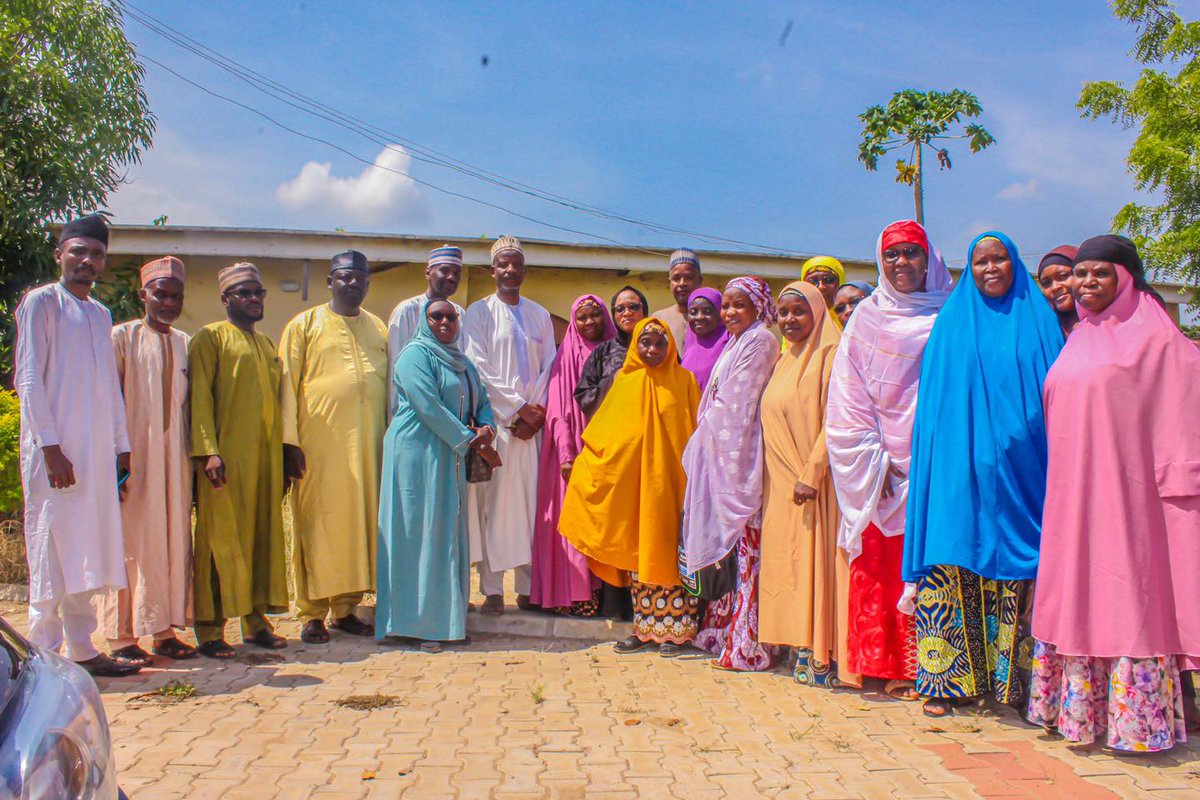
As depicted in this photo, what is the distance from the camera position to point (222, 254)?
32.0 ft

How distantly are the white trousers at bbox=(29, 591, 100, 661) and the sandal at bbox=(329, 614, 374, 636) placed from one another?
1489 millimetres

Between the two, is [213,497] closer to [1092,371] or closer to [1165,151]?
[1092,371]

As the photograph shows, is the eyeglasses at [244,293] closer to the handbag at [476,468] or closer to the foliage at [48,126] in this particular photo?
the handbag at [476,468]

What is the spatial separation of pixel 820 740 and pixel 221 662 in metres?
3.19

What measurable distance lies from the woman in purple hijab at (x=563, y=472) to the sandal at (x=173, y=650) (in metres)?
1.99

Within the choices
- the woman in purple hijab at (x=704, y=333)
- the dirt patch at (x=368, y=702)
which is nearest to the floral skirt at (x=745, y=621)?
the woman in purple hijab at (x=704, y=333)

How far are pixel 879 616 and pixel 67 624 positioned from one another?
12.7 feet

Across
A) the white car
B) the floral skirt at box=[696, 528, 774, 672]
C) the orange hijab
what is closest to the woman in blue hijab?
the floral skirt at box=[696, 528, 774, 672]

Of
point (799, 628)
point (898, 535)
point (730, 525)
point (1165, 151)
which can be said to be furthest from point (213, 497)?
point (1165, 151)

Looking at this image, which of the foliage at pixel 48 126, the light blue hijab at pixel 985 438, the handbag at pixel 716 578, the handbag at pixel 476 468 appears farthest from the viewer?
the foliage at pixel 48 126

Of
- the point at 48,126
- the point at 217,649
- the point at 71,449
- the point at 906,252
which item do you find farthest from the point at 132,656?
the point at 48,126

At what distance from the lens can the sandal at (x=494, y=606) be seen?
6.04 metres

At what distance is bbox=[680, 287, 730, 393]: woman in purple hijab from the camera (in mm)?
5656

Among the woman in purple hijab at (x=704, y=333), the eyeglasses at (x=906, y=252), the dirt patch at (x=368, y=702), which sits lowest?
the dirt patch at (x=368, y=702)
